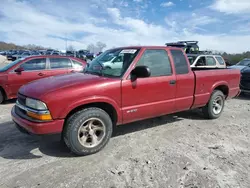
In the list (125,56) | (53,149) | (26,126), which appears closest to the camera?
(26,126)

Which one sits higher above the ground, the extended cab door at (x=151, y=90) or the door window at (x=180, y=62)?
the door window at (x=180, y=62)

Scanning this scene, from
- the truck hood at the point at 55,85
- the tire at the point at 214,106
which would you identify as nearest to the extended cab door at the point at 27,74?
the truck hood at the point at 55,85

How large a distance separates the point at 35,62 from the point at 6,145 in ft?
13.0

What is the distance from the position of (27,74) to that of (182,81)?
5.15 m

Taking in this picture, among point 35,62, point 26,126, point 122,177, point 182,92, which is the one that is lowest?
point 122,177

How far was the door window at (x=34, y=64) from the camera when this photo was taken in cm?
666

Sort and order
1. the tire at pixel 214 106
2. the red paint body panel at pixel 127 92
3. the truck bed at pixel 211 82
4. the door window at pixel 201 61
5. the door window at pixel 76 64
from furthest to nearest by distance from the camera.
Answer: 1. the door window at pixel 201 61
2. the door window at pixel 76 64
3. the tire at pixel 214 106
4. the truck bed at pixel 211 82
5. the red paint body panel at pixel 127 92

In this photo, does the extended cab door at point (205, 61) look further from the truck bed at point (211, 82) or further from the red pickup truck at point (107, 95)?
the red pickup truck at point (107, 95)

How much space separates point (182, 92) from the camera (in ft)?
14.0

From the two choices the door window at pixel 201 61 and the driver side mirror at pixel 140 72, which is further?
the door window at pixel 201 61

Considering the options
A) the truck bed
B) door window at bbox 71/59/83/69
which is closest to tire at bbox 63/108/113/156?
the truck bed

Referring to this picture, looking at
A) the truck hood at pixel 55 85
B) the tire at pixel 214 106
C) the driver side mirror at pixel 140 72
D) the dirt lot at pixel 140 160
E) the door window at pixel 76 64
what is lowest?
the dirt lot at pixel 140 160

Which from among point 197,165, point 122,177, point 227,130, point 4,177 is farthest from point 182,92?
point 4,177

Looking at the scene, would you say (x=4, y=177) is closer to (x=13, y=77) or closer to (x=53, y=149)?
(x=53, y=149)
